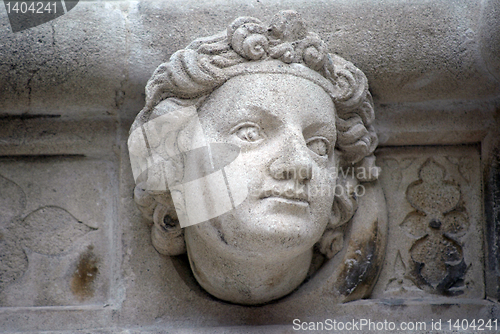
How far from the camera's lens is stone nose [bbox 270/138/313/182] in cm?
149

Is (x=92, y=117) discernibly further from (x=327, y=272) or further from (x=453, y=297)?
(x=453, y=297)

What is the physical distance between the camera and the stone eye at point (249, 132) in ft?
5.09

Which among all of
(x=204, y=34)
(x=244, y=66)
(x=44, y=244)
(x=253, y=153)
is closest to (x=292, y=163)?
(x=253, y=153)

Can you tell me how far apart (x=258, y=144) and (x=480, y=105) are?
2.72ft

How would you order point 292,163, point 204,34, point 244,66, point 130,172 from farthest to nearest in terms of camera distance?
point 130,172, point 204,34, point 244,66, point 292,163

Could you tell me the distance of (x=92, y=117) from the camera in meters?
1.85

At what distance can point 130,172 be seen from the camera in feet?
6.10

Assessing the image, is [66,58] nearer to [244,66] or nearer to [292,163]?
[244,66]

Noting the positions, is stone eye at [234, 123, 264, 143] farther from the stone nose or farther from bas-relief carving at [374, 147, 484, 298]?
bas-relief carving at [374, 147, 484, 298]

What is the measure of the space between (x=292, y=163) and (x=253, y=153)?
115 millimetres

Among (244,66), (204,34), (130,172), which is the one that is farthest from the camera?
(130,172)

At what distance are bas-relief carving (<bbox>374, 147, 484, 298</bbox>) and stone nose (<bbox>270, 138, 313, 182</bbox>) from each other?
0.53 meters

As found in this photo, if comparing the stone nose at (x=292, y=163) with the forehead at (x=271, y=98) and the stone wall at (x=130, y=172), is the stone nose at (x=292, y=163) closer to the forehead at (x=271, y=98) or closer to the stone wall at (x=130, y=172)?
the forehead at (x=271, y=98)

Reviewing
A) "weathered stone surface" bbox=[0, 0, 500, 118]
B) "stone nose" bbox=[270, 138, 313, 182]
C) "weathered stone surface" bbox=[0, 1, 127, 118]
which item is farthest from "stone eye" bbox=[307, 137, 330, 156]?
"weathered stone surface" bbox=[0, 1, 127, 118]
